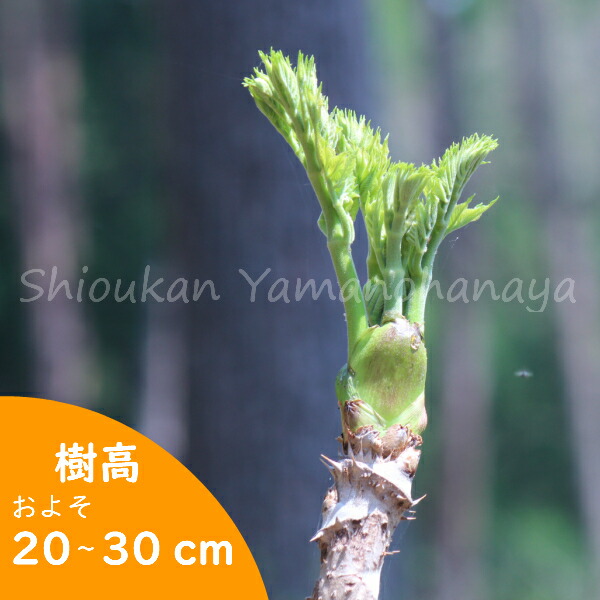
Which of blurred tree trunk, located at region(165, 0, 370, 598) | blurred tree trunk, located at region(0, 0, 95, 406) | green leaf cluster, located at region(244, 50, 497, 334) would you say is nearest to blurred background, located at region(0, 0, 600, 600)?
blurred tree trunk, located at region(0, 0, 95, 406)

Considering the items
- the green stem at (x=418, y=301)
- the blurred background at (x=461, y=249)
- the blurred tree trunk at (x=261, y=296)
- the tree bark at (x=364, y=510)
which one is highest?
the blurred background at (x=461, y=249)

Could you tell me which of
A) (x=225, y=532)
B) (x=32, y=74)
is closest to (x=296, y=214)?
(x=225, y=532)

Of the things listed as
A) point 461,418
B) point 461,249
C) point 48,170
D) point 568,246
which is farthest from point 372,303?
point 461,418

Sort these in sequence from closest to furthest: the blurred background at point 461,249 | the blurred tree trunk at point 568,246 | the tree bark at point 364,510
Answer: the tree bark at point 364,510 → the blurred background at point 461,249 → the blurred tree trunk at point 568,246

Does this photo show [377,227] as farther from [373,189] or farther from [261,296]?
[261,296]

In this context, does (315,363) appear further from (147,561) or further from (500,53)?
(500,53)

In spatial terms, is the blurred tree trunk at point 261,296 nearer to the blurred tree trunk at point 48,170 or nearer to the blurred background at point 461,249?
the blurred background at point 461,249

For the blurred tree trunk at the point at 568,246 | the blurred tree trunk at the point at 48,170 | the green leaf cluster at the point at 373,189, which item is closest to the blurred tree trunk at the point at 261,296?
the green leaf cluster at the point at 373,189
